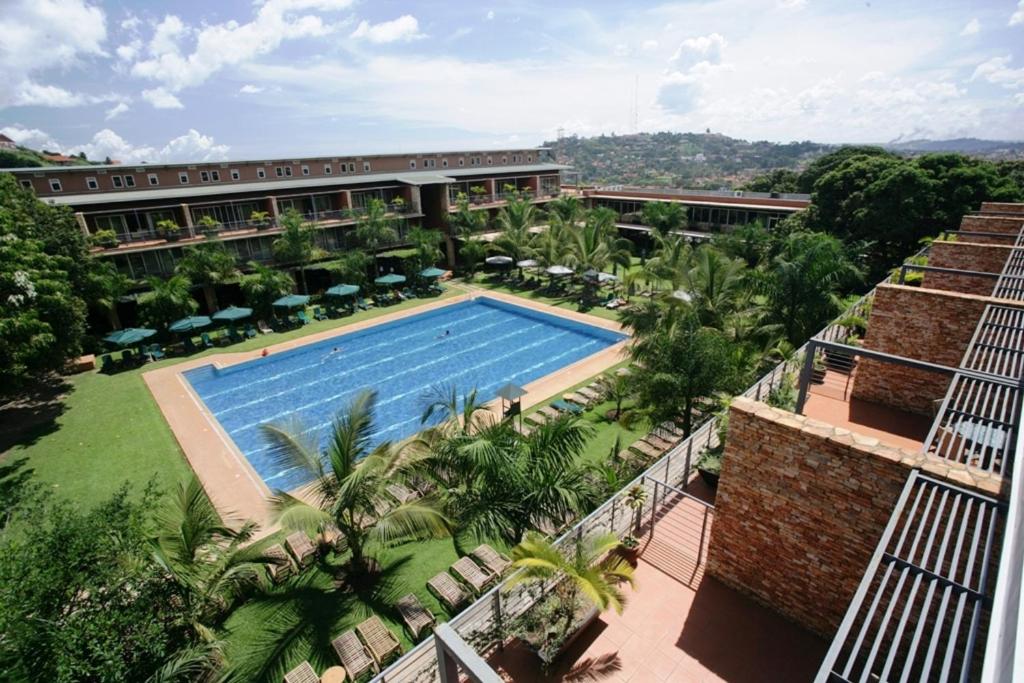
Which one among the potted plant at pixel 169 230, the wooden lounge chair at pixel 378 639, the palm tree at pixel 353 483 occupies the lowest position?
the wooden lounge chair at pixel 378 639

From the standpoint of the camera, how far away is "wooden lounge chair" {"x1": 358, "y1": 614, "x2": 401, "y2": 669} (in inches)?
330

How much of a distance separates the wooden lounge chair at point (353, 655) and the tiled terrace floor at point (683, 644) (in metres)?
2.30

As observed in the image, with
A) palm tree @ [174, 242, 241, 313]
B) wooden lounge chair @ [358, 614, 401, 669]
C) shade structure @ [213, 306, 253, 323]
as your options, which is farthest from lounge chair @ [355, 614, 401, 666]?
palm tree @ [174, 242, 241, 313]

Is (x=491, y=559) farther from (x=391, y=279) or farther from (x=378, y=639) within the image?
(x=391, y=279)

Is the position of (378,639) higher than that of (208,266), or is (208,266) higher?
(208,266)

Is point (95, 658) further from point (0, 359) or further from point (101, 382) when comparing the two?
point (101, 382)

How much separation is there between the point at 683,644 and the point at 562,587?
1882mm

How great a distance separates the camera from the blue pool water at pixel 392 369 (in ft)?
60.7

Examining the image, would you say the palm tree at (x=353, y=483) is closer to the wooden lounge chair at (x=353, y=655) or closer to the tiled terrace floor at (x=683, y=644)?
the wooden lounge chair at (x=353, y=655)

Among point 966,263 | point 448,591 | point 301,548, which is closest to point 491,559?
point 448,591

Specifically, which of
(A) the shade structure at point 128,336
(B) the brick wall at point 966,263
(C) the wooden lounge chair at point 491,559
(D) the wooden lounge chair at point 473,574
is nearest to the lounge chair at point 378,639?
(D) the wooden lounge chair at point 473,574

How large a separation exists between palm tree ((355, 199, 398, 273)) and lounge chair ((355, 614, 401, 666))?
25.9 metres

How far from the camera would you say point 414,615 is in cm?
908

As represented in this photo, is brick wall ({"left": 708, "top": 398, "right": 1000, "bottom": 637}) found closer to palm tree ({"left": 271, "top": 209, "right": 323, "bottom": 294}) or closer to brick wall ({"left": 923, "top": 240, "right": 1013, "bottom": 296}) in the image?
brick wall ({"left": 923, "top": 240, "right": 1013, "bottom": 296})
